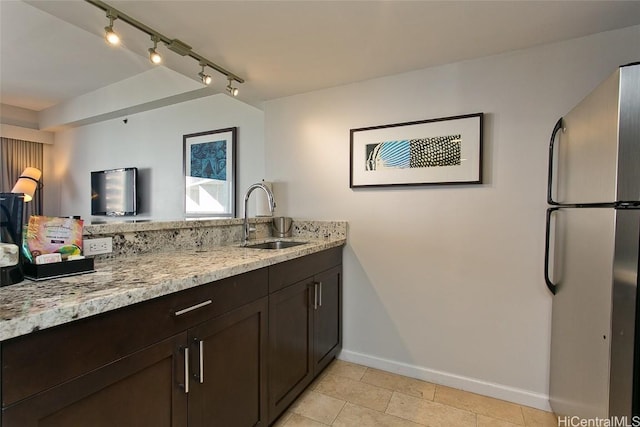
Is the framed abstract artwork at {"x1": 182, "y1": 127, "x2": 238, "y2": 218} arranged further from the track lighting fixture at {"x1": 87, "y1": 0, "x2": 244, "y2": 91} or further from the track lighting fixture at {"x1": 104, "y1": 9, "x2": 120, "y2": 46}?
the track lighting fixture at {"x1": 104, "y1": 9, "x2": 120, "y2": 46}

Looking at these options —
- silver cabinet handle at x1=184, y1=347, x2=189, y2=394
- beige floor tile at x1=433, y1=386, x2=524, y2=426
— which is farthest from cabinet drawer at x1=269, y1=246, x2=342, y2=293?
beige floor tile at x1=433, y1=386, x2=524, y2=426

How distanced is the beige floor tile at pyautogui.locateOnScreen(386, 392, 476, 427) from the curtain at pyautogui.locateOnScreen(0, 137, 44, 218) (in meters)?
5.64

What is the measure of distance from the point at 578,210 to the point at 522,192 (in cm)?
45

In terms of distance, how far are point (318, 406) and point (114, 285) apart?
1.44 meters

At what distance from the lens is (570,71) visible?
1719 mm

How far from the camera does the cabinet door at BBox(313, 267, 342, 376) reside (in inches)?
79.4

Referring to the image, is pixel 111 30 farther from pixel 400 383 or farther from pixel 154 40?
pixel 400 383

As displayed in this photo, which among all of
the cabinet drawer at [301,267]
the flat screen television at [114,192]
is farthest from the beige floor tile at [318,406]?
the flat screen television at [114,192]

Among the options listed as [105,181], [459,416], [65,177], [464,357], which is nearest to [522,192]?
[464,357]

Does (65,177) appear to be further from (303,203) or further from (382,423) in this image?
(382,423)

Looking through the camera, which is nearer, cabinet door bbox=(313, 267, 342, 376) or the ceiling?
the ceiling

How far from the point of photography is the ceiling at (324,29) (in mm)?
1440

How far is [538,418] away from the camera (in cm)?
171

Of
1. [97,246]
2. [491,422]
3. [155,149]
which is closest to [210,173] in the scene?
[155,149]
